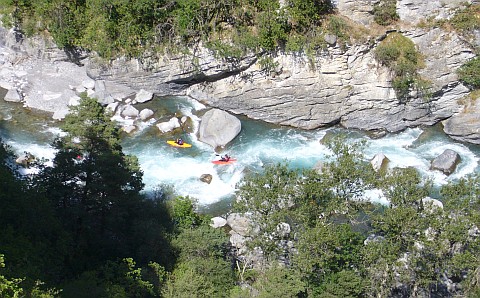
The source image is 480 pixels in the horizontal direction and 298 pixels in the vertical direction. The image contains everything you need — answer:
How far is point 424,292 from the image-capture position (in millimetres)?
A: 21266

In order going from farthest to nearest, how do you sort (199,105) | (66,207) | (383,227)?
1. (199,105)
2. (66,207)
3. (383,227)

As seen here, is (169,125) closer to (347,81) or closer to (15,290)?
(347,81)

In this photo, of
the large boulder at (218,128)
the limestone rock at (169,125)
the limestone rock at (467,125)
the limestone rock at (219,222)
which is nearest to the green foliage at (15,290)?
the limestone rock at (219,222)

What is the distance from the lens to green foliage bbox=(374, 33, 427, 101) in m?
33.0

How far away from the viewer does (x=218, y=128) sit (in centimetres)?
3338

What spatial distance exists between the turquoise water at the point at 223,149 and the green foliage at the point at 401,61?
10.4 feet

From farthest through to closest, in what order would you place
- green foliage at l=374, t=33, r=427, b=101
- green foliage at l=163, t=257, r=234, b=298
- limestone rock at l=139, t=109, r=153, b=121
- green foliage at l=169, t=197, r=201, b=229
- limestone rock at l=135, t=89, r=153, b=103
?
limestone rock at l=135, t=89, r=153, b=103
limestone rock at l=139, t=109, r=153, b=121
green foliage at l=374, t=33, r=427, b=101
green foliage at l=169, t=197, r=201, b=229
green foliage at l=163, t=257, r=234, b=298

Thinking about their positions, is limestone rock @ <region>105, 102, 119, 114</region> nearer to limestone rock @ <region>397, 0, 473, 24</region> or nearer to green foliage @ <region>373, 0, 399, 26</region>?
green foliage @ <region>373, 0, 399, 26</region>

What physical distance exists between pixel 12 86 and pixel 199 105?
13.2m

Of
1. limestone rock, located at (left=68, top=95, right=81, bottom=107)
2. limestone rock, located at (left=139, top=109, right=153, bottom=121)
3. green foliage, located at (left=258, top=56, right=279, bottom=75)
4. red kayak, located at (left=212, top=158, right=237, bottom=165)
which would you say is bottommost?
red kayak, located at (left=212, top=158, right=237, bottom=165)

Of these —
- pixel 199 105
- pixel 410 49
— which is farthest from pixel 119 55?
pixel 410 49

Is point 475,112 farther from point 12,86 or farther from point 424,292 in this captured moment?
point 12,86

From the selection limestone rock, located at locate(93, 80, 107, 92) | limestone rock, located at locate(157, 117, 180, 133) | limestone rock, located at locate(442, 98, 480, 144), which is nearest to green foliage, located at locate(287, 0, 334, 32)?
limestone rock, located at locate(157, 117, 180, 133)

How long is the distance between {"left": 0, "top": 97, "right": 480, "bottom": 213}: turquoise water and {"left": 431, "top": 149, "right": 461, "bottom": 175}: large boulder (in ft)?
1.17
